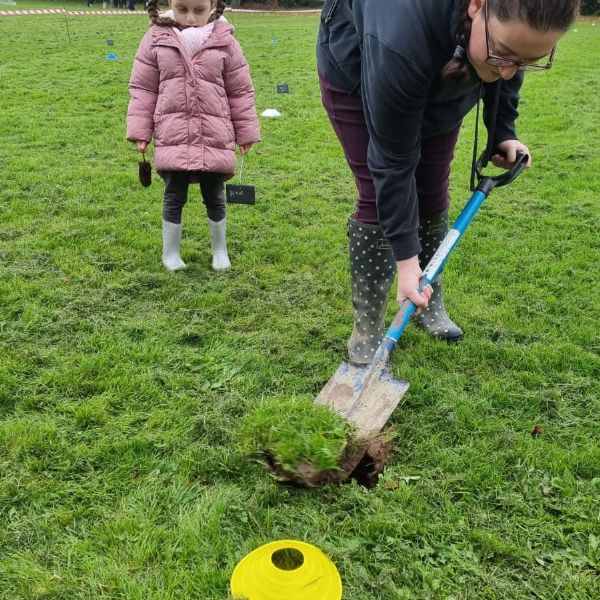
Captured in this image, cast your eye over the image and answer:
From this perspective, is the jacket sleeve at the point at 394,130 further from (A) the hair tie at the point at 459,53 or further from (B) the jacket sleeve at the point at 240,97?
(B) the jacket sleeve at the point at 240,97

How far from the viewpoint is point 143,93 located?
12.9 feet

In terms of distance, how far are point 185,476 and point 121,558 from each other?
16.6 inches

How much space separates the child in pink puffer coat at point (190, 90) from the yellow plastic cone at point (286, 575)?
2.47 metres

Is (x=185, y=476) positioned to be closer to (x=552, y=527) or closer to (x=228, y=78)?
(x=552, y=527)

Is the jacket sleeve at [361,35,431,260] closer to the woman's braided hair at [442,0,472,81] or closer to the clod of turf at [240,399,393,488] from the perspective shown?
the woman's braided hair at [442,0,472,81]

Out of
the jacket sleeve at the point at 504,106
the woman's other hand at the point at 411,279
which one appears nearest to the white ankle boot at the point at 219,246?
the jacket sleeve at the point at 504,106

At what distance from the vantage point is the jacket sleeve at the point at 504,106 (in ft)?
8.95

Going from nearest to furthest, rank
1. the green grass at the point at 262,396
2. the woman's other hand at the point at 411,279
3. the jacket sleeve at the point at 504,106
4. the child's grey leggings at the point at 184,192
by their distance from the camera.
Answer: the green grass at the point at 262,396
the woman's other hand at the point at 411,279
the jacket sleeve at the point at 504,106
the child's grey leggings at the point at 184,192

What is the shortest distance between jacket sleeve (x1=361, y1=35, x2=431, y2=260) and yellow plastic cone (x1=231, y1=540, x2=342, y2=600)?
3.48 feet

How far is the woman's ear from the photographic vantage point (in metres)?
1.82

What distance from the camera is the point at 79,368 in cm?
314

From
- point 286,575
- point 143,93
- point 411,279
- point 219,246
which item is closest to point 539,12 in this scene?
point 411,279

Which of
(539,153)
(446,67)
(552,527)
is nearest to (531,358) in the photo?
(552,527)

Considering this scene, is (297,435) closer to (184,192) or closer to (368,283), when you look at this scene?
(368,283)
